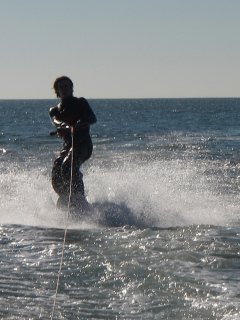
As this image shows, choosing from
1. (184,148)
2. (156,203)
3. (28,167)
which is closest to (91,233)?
(156,203)

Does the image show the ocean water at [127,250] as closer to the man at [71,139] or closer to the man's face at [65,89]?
the man at [71,139]

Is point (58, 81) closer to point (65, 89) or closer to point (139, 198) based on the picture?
point (65, 89)

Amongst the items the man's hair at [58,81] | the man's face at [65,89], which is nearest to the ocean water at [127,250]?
the man's face at [65,89]

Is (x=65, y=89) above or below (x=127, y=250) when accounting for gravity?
above

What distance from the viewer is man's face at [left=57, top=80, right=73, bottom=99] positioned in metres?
10.7

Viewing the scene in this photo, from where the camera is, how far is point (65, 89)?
10742 millimetres

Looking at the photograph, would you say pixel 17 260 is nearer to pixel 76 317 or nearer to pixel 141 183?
pixel 76 317

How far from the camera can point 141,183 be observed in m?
13.8

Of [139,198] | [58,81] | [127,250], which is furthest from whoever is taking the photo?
[139,198]

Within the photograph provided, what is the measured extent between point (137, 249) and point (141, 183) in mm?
5881

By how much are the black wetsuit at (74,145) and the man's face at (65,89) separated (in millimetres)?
64

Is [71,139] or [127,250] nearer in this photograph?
[127,250]

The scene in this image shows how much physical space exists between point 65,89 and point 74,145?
735 mm

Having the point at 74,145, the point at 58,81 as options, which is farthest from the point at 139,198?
the point at 58,81
